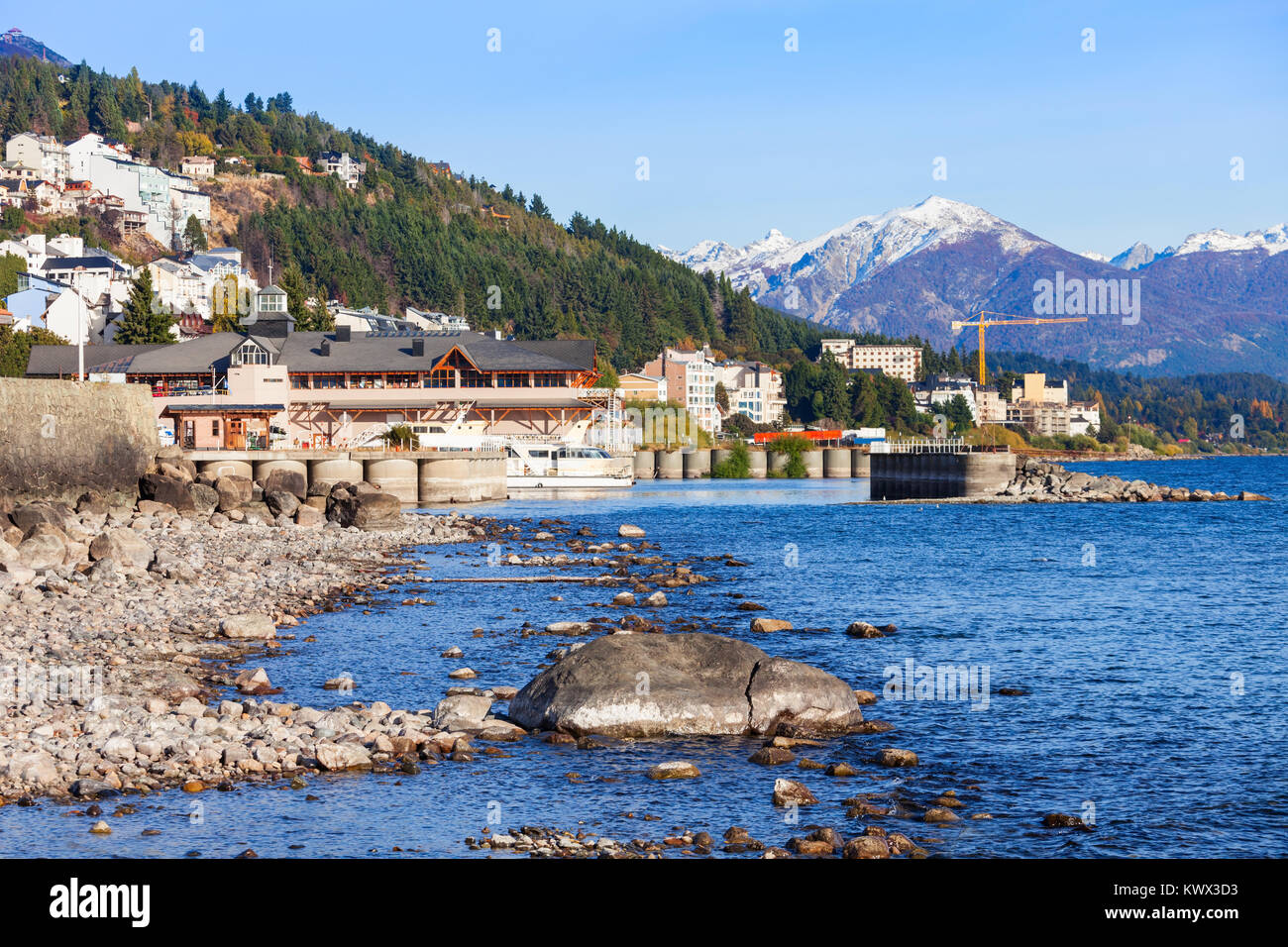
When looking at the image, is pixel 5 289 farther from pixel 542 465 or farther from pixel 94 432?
pixel 94 432

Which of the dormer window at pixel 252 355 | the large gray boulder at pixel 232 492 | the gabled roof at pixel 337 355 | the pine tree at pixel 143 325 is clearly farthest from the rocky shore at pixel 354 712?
Answer: the pine tree at pixel 143 325

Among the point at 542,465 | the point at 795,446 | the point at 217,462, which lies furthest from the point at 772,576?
the point at 795,446

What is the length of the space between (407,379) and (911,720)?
8908 centimetres

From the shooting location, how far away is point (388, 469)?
7275 centimetres

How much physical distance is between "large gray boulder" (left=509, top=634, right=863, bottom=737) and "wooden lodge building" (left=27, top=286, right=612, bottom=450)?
7990 cm

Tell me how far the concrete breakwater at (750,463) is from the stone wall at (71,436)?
71316 mm

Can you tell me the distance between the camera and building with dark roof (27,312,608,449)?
97.7 m

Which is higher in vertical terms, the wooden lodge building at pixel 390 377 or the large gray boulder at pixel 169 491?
the wooden lodge building at pixel 390 377

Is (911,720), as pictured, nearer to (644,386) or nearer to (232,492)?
(232,492)

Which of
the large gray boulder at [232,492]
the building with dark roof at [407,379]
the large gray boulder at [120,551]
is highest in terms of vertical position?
the building with dark roof at [407,379]

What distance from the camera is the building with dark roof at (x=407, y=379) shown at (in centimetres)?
9769

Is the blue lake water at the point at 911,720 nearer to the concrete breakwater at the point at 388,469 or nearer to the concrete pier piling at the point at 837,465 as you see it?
the concrete breakwater at the point at 388,469

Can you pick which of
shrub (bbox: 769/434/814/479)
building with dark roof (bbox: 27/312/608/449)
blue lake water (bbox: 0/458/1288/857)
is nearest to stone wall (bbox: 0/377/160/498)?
blue lake water (bbox: 0/458/1288/857)

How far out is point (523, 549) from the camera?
4769cm
